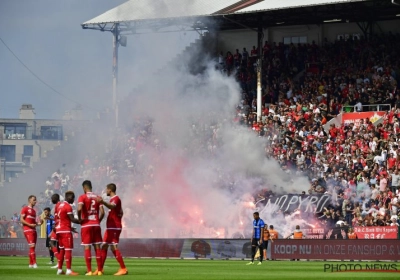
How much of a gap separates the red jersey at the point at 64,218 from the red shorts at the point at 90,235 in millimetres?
1131

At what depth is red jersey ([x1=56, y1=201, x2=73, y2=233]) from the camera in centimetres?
2472

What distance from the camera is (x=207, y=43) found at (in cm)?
5909

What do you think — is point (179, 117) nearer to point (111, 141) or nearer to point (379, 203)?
point (111, 141)

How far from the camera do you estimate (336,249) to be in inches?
1465

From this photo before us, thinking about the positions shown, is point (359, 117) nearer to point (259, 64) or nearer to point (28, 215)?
point (259, 64)

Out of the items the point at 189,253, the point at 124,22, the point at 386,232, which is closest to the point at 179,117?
the point at 124,22

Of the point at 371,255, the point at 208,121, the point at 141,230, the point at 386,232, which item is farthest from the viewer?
the point at 208,121

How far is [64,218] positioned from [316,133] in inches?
1000

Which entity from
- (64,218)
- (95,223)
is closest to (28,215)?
(64,218)

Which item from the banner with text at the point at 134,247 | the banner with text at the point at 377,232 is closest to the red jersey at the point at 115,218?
the banner with text at the point at 134,247

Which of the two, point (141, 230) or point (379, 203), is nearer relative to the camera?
point (379, 203)

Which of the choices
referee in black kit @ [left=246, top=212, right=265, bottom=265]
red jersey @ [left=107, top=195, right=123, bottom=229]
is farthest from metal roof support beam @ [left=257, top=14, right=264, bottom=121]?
red jersey @ [left=107, top=195, right=123, bottom=229]

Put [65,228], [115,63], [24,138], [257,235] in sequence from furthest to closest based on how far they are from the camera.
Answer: [24,138]
[115,63]
[257,235]
[65,228]

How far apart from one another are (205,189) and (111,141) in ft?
28.5
